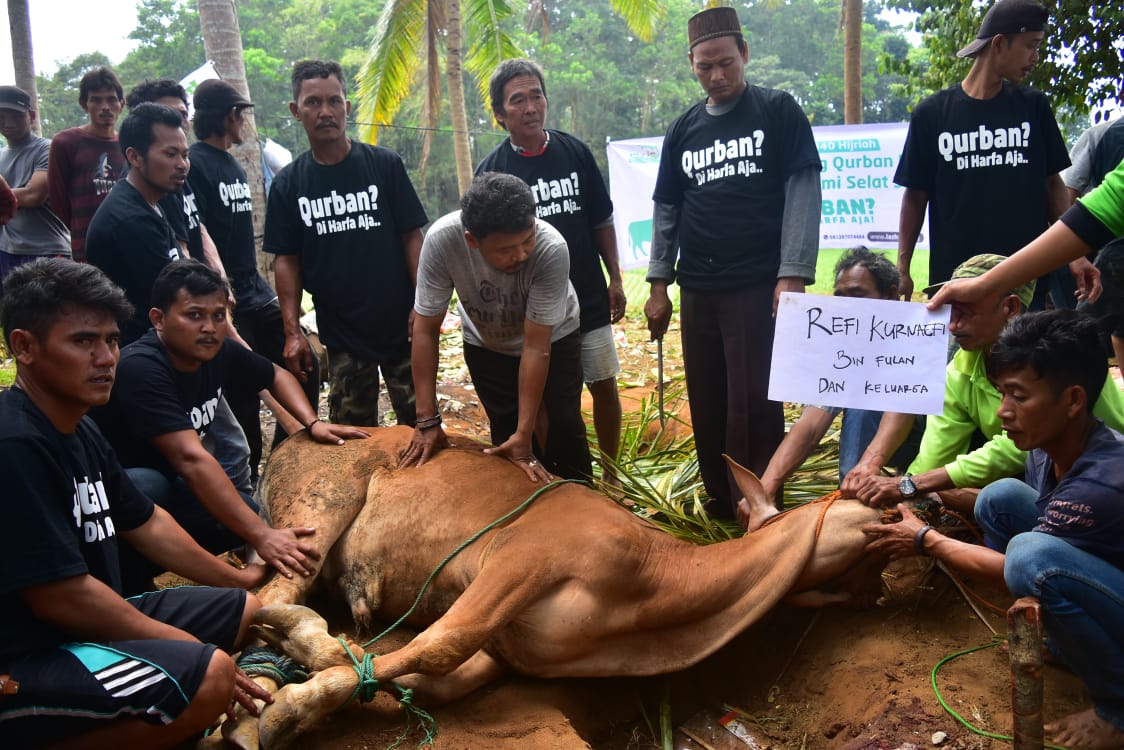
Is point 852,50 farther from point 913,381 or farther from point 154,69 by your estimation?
point 154,69

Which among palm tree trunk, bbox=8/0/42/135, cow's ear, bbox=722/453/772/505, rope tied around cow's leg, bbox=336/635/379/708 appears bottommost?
rope tied around cow's leg, bbox=336/635/379/708

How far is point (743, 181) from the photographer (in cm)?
480

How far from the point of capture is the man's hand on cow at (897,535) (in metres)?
3.34

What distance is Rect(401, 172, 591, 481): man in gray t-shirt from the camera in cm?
395

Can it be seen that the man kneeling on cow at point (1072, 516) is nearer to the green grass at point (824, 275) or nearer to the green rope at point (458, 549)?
the green rope at point (458, 549)

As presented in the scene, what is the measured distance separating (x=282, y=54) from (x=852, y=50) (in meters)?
29.7

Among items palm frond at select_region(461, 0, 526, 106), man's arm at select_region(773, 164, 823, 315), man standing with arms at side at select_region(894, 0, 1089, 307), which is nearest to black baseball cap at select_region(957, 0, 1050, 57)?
man standing with arms at side at select_region(894, 0, 1089, 307)

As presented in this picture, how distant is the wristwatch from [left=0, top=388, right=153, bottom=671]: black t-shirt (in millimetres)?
3018

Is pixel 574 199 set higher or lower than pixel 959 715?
higher

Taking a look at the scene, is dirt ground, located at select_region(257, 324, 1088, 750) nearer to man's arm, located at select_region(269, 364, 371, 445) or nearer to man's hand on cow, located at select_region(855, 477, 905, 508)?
man's hand on cow, located at select_region(855, 477, 905, 508)

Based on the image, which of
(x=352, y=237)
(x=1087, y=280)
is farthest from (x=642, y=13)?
(x=1087, y=280)

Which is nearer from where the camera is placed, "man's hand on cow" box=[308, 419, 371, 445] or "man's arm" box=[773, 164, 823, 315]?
"man's arm" box=[773, 164, 823, 315]

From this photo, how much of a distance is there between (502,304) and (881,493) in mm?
2069

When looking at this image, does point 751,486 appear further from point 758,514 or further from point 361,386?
point 361,386
